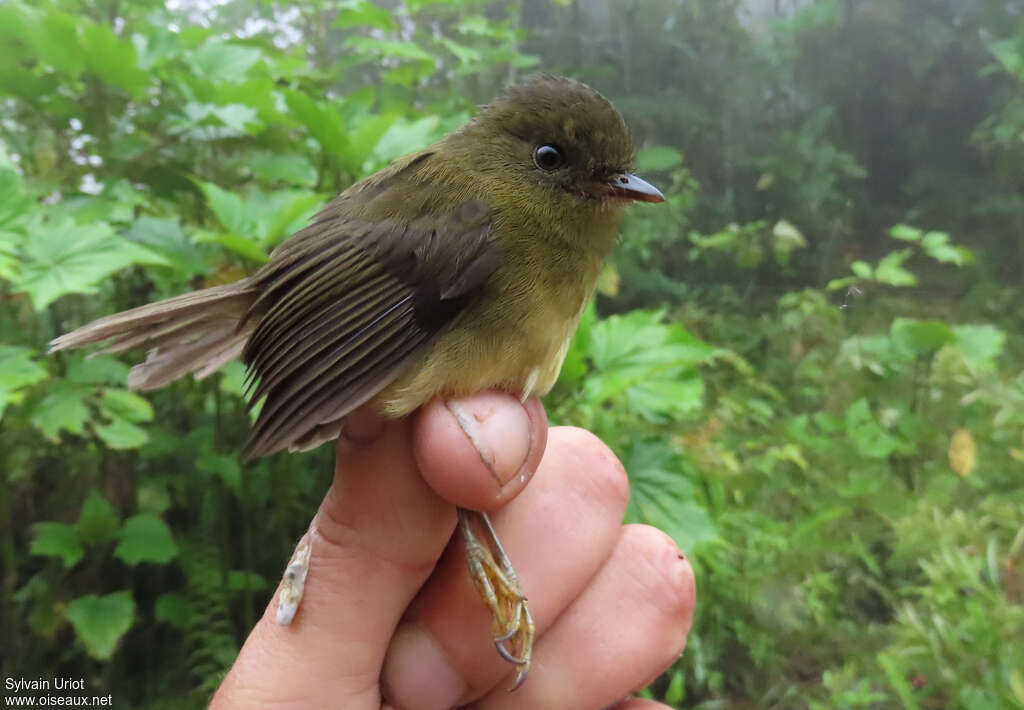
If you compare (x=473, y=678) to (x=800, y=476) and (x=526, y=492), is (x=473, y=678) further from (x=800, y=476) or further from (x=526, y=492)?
(x=800, y=476)

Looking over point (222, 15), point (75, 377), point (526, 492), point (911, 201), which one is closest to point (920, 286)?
point (911, 201)

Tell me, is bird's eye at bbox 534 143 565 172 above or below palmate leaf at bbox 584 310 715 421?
above

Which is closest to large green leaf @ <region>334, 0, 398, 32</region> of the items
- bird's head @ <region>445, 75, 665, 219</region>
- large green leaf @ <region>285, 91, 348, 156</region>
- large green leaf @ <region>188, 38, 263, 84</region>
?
large green leaf @ <region>188, 38, 263, 84</region>

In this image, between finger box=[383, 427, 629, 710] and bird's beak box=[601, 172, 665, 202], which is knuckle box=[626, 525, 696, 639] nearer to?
finger box=[383, 427, 629, 710]

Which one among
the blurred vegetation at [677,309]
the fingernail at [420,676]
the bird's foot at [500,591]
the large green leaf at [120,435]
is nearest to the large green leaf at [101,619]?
the blurred vegetation at [677,309]

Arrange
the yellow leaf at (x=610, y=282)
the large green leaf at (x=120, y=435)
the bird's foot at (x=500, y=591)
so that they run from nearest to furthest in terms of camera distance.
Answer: the bird's foot at (x=500, y=591)
the large green leaf at (x=120, y=435)
the yellow leaf at (x=610, y=282)

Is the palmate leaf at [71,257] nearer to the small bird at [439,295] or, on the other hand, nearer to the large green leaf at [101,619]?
the small bird at [439,295]
